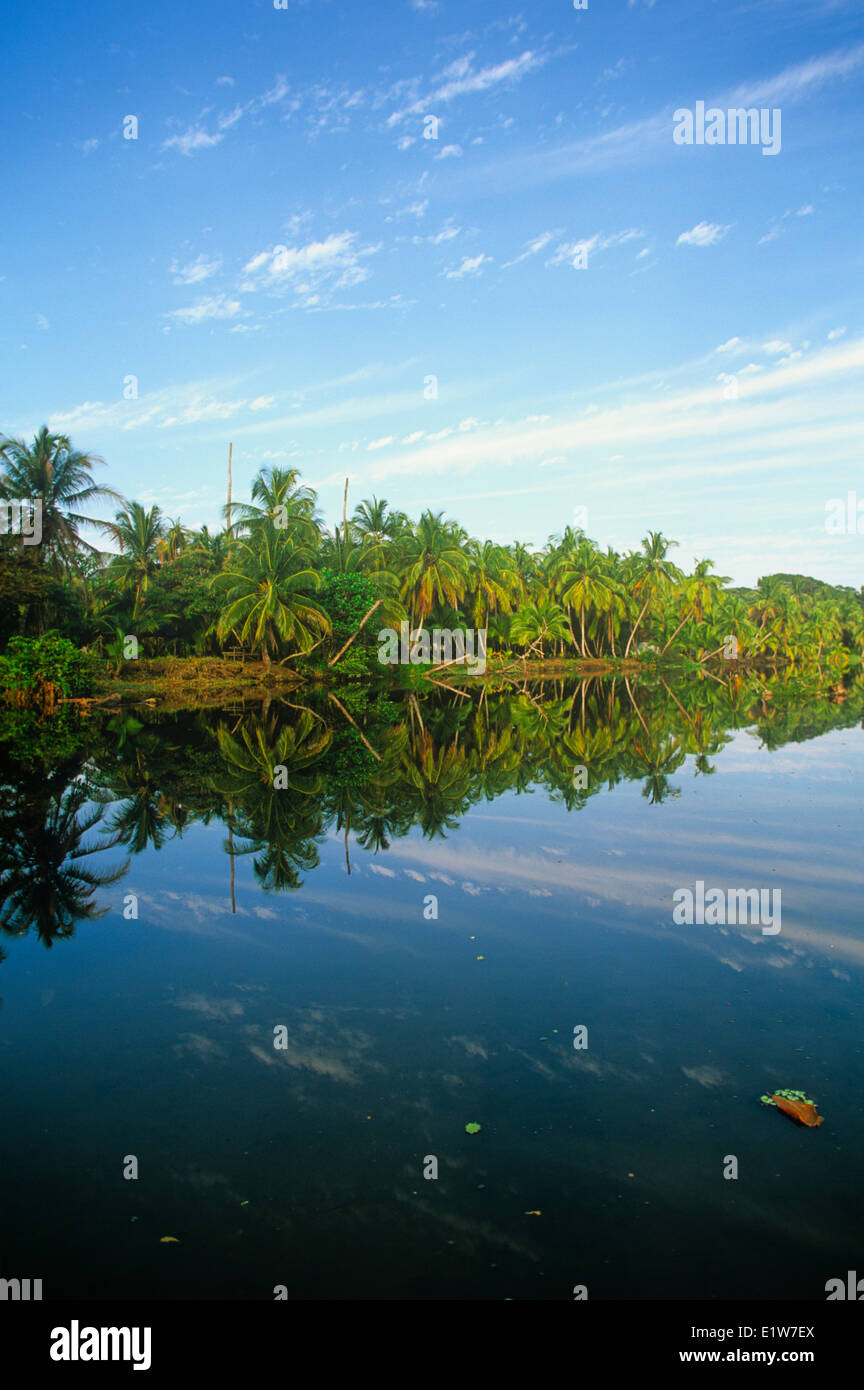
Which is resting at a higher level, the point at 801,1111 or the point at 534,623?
the point at 534,623

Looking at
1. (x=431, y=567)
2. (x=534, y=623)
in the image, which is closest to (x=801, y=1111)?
(x=431, y=567)

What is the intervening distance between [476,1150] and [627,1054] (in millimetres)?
1427

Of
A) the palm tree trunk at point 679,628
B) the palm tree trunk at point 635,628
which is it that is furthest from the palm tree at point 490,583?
the palm tree trunk at point 679,628

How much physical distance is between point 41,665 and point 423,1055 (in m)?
30.6

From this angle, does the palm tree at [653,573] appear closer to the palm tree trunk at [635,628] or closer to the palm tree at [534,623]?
the palm tree trunk at [635,628]

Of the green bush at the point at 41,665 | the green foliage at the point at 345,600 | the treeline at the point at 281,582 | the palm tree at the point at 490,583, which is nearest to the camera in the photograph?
the green bush at the point at 41,665

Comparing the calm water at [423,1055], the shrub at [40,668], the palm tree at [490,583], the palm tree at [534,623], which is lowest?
the calm water at [423,1055]

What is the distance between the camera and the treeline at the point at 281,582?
38.1m

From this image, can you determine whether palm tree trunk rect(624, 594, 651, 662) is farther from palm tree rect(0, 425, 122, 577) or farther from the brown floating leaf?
the brown floating leaf

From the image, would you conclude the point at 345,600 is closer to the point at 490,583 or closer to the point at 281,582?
the point at 281,582

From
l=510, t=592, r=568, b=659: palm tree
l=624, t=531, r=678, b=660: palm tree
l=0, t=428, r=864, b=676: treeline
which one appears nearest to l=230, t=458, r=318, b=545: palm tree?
l=0, t=428, r=864, b=676: treeline

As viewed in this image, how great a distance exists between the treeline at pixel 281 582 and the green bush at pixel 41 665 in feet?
6.14

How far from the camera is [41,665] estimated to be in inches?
1242

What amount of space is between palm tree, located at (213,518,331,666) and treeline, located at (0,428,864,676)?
74 millimetres
